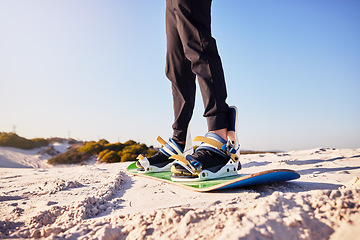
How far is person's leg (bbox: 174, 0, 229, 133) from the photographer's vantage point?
1591 millimetres

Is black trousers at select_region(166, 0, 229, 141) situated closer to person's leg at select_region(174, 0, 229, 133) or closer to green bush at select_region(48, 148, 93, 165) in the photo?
person's leg at select_region(174, 0, 229, 133)

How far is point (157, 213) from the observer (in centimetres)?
83

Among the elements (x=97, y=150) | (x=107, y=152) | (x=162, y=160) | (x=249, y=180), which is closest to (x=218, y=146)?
(x=249, y=180)

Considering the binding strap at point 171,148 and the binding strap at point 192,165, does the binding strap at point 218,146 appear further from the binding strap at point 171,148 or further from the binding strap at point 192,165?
the binding strap at point 171,148

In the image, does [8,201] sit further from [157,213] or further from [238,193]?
[238,193]

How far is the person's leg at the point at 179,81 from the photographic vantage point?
84.4 inches

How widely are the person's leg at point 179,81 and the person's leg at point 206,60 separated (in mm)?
455

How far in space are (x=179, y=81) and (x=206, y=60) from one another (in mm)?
592

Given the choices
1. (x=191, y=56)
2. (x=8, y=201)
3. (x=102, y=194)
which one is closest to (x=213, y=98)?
(x=191, y=56)

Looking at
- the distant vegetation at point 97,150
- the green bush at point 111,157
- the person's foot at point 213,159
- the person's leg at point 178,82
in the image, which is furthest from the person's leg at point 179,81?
the green bush at point 111,157

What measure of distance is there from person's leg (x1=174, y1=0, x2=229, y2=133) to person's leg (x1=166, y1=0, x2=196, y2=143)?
455mm

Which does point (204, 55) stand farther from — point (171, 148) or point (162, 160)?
point (162, 160)

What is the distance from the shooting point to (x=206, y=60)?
5.25 ft

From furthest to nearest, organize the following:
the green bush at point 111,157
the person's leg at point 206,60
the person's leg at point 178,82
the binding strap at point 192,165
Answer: the green bush at point 111,157 → the person's leg at point 178,82 → the person's leg at point 206,60 → the binding strap at point 192,165
